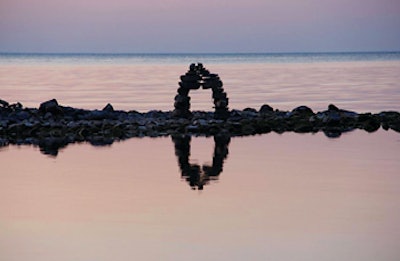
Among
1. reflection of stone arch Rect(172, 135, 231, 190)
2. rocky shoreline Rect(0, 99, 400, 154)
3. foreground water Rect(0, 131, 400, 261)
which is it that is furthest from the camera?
rocky shoreline Rect(0, 99, 400, 154)

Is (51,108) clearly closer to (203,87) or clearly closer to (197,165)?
(203,87)

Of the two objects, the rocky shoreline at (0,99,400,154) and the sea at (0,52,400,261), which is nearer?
the sea at (0,52,400,261)

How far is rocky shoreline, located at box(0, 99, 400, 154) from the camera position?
104ft

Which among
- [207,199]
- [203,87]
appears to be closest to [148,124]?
[203,87]

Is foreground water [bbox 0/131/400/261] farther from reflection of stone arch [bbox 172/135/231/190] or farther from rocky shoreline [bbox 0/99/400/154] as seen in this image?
rocky shoreline [bbox 0/99/400/154]

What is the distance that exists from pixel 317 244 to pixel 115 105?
105 ft

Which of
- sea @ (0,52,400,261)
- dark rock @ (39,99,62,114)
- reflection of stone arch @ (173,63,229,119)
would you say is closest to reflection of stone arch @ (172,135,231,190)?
sea @ (0,52,400,261)

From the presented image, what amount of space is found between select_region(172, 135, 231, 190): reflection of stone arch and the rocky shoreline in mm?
1562

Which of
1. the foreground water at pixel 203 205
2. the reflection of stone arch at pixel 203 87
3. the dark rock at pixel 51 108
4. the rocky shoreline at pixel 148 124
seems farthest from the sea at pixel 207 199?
the dark rock at pixel 51 108

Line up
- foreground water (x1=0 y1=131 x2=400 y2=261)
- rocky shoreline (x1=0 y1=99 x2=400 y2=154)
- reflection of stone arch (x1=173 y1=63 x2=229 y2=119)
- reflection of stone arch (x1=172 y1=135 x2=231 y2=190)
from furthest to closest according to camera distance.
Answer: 1. reflection of stone arch (x1=173 y1=63 x2=229 y2=119)
2. rocky shoreline (x1=0 y1=99 x2=400 y2=154)
3. reflection of stone arch (x1=172 y1=135 x2=231 y2=190)
4. foreground water (x1=0 y1=131 x2=400 y2=261)

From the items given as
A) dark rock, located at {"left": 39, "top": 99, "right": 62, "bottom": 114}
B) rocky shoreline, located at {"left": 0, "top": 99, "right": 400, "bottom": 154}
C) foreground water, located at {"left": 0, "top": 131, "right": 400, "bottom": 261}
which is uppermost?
dark rock, located at {"left": 39, "top": 99, "right": 62, "bottom": 114}

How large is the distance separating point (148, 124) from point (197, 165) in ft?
29.5

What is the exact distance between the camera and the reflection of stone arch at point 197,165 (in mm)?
22516

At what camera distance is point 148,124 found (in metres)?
33.8
